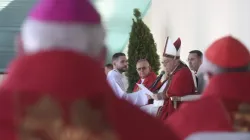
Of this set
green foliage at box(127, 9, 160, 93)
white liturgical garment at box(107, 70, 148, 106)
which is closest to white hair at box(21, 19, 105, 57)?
white liturgical garment at box(107, 70, 148, 106)

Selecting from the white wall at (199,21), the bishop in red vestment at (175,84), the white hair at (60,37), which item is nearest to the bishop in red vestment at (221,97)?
the white hair at (60,37)

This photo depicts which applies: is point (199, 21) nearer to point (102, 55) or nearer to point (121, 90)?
point (121, 90)

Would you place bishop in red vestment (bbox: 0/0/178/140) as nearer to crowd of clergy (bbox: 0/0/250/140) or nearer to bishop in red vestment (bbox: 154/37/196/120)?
crowd of clergy (bbox: 0/0/250/140)

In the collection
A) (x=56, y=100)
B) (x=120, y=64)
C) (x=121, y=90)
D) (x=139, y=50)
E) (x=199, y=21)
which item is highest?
(x=199, y=21)

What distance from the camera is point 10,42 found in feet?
26.3

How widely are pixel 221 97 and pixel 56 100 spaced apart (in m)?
0.67

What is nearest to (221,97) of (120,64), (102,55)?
(102,55)

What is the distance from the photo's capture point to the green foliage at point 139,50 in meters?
6.87

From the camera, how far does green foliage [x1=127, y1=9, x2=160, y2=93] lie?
22.5ft

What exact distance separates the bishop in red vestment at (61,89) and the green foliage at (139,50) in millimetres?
5725

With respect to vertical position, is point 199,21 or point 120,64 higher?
point 199,21

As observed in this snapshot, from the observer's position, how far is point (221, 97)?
158cm

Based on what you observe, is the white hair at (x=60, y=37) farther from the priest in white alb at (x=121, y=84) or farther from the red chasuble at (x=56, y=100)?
the priest in white alb at (x=121, y=84)

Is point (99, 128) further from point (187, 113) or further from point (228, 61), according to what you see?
point (228, 61)
